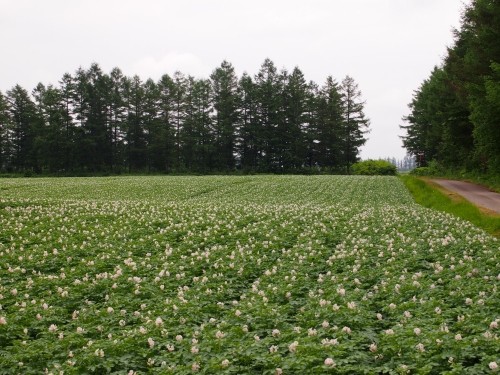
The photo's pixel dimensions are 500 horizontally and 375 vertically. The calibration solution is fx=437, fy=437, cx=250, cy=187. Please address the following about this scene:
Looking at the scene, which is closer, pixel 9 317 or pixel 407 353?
pixel 407 353

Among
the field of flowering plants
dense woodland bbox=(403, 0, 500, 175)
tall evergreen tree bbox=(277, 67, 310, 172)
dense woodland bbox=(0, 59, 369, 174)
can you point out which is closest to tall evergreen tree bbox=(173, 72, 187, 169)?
dense woodland bbox=(0, 59, 369, 174)

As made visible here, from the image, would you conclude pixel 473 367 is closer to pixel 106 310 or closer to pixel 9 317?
pixel 106 310

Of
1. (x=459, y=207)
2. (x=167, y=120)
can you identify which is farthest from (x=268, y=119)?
(x=459, y=207)

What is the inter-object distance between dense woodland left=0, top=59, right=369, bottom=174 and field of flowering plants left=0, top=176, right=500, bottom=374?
217 ft

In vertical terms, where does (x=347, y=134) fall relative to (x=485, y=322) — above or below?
above

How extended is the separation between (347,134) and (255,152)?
18.1m

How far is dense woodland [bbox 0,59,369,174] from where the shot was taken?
8181 cm

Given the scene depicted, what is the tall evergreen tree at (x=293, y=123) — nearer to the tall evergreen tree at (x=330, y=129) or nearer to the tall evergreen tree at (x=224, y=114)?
the tall evergreen tree at (x=330, y=129)

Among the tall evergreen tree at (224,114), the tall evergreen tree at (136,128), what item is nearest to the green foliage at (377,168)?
the tall evergreen tree at (224,114)

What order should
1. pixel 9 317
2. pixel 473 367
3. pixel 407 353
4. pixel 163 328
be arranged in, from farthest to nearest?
pixel 9 317
pixel 163 328
pixel 407 353
pixel 473 367

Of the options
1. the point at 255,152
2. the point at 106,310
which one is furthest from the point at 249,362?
the point at 255,152

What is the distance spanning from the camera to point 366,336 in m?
6.17

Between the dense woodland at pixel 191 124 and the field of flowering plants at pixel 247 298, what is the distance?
66032mm

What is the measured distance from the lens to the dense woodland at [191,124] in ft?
268
